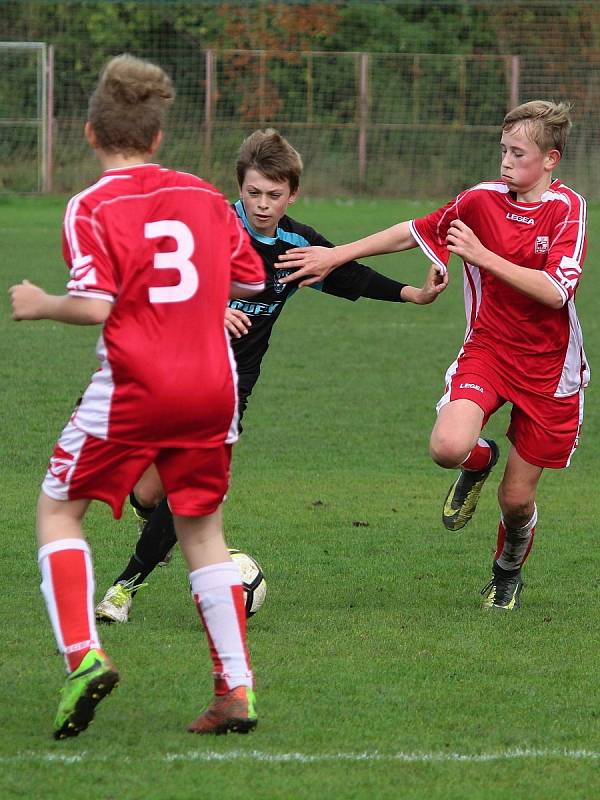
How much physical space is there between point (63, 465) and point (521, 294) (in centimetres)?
226

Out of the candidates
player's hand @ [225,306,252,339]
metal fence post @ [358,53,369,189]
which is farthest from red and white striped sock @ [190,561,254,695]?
metal fence post @ [358,53,369,189]

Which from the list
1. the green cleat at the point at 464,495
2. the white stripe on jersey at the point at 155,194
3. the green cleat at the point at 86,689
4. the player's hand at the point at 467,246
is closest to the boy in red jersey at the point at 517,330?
the green cleat at the point at 464,495

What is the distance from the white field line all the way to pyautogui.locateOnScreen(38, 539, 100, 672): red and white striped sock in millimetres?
253

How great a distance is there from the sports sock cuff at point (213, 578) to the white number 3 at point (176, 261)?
74 centimetres

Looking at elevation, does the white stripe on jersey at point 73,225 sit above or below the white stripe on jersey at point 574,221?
above

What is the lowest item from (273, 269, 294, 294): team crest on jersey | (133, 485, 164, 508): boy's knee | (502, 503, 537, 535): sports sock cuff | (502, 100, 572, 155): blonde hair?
(502, 503, 537, 535): sports sock cuff

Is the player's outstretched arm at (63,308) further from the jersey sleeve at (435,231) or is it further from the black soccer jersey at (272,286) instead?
the jersey sleeve at (435,231)

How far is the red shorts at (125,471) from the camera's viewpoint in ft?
12.1

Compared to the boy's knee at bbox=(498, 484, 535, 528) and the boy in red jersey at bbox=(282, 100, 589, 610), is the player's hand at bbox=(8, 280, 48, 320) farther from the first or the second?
the boy's knee at bbox=(498, 484, 535, 528)

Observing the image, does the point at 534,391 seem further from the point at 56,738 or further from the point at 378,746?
the point at 56,738

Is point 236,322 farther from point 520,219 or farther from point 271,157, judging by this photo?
point 520,219

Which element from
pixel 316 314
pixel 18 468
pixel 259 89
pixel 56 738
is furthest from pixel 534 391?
pixel 259 89

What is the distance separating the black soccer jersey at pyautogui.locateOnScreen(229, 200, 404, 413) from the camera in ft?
17.9

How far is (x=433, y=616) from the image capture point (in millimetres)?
5238
